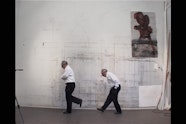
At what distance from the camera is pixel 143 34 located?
7105 millimetres

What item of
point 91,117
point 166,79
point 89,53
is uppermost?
point 89,53

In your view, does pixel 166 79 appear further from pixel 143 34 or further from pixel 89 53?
pixel 89 53

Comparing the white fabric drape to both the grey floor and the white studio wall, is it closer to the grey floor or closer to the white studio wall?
the white studio wall

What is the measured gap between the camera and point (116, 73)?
23.1ft

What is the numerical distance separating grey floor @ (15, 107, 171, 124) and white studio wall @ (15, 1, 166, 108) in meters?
0.53

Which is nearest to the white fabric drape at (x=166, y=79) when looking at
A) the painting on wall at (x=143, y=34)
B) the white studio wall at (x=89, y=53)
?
the white studio wall at (x=89, y=53)

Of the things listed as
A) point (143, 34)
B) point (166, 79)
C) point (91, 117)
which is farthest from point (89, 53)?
point (166, 79)

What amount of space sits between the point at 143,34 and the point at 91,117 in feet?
9.60

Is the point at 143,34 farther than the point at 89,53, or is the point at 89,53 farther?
the point at 143,34
